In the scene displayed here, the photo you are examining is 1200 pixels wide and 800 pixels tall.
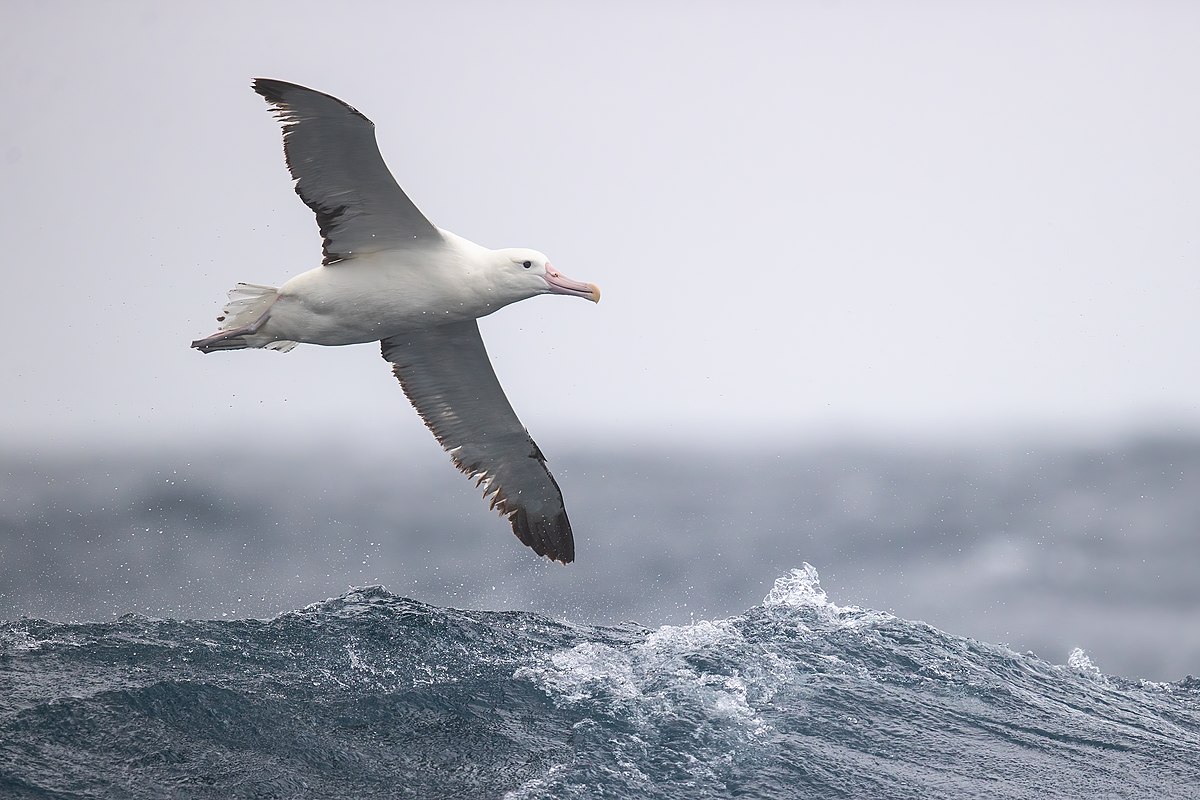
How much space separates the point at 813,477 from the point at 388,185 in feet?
153

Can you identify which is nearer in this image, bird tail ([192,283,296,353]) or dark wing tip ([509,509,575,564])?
bird tail ([192,283,296,353])

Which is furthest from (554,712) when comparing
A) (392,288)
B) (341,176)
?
(341,176)

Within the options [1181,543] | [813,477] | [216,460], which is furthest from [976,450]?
[216,460]

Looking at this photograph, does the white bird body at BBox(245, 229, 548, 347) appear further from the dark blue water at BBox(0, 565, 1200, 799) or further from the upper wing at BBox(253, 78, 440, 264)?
the dark blue water at BBox(0, 565, 1200, 799)

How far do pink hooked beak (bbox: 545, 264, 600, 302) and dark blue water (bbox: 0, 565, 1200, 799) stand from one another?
Result: 336 centimetres

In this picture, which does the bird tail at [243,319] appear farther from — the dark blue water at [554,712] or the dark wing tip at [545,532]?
the dark wing tip at [545,532]

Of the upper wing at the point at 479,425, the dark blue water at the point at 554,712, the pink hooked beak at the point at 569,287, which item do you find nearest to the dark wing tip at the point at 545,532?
the upper wing at the point at 479,425

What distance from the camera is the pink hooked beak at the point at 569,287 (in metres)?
10.1

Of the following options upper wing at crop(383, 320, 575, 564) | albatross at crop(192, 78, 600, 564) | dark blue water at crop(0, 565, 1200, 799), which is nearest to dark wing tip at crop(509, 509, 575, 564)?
upper wing at crop(383, 320, 575, 564)

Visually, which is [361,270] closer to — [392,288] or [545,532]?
[392,288]

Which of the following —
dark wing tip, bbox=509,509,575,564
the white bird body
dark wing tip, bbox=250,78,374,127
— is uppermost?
dark wing tip, bbox=250,78,374,127

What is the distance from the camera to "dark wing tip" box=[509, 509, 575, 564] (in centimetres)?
1237

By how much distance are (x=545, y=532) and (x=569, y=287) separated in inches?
128

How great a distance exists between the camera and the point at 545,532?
1241 cm
